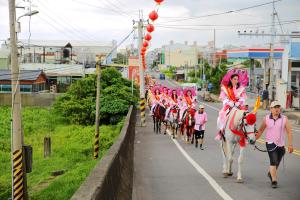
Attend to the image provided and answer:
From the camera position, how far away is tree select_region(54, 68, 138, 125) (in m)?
37.2

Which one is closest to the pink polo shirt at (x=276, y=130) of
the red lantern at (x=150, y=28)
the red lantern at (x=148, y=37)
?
the red lantern at (x=150, y=28)

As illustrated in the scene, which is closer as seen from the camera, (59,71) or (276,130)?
(276,130)

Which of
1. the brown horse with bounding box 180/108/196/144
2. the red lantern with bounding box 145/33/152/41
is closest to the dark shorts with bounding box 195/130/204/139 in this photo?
the brown horse with bounding box 180/108/196/144

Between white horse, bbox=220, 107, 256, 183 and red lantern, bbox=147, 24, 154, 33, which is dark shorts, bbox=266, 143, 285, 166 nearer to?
white horse, bbox=220, 107, 256, 183

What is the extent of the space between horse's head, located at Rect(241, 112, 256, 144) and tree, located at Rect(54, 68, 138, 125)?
2543cm

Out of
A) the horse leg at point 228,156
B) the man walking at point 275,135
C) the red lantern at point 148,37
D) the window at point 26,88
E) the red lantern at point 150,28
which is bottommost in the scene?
the window at point 26,88

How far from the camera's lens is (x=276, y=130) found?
10.9m

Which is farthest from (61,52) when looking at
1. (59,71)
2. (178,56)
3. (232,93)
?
(178,56)

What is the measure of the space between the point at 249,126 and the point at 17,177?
9.16m

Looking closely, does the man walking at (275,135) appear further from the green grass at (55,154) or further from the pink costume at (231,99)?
the green grass at (55,154)

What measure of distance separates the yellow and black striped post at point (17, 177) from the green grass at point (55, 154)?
716 millimetres

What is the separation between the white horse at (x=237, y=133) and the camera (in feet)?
37.2

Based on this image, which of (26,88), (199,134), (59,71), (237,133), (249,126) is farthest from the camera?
(59,71)

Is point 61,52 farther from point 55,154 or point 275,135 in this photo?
point 275,135
